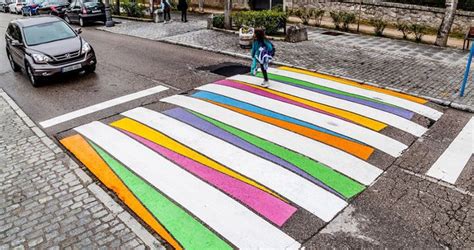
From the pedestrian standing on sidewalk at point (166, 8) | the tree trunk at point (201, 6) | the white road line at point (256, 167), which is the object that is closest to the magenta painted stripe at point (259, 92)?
the white road line at point (256, 167)

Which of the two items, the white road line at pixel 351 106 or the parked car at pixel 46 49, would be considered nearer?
the white road line at pixel 351 106

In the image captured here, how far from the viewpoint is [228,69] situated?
12.5 m

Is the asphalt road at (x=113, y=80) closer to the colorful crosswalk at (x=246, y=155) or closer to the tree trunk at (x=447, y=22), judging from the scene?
the colorful crosswalk at (x=246, y=155)

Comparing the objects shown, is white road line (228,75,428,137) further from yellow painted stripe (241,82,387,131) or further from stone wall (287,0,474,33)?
stone wall (287,0,474,33)

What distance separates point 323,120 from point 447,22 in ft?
32.6

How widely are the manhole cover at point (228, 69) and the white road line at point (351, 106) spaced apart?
0.76 meters

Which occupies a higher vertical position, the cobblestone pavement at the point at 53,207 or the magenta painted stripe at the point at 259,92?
the magenta painted stripe at the point at 259,92

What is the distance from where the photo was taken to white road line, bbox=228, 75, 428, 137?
7.99m

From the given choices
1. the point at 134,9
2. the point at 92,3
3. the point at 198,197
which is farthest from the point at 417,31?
the point at 92,3

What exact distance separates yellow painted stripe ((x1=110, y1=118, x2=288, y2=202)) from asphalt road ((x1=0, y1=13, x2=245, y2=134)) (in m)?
1.08

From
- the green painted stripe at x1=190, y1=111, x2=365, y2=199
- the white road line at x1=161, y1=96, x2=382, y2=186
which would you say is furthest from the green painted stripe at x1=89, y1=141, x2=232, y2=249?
the green painted stripe at x1=190, y1=111, x2=365, y2=199

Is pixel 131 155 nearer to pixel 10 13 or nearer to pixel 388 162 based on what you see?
pixel 388 162

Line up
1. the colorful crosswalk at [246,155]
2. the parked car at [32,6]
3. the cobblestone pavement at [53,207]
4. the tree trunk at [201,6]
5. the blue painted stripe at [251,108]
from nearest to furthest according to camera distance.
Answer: the cobblestone pavement at [53,207] → the colorful crosswalk at [246,155] → the blue painted stripe at [251,108] → the tree trunk at [201,6] → the parked car at [32,6]

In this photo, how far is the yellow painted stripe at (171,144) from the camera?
612 cm
